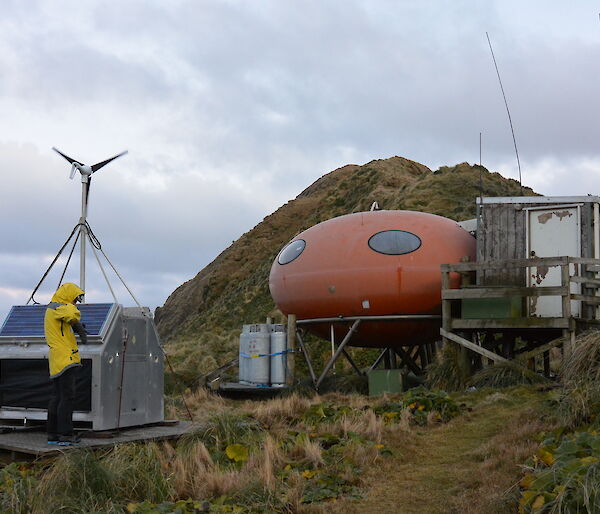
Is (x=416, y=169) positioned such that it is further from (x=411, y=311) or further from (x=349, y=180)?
(x=411, y=311)

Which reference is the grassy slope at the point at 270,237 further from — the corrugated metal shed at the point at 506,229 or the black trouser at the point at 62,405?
the black trouser at the point at 62,405

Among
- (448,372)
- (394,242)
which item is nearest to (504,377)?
(448,372)

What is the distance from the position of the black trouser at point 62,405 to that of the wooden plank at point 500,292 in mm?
8316

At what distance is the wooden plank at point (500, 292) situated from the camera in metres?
13.7

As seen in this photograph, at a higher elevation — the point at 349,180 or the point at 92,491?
the point at 349,180

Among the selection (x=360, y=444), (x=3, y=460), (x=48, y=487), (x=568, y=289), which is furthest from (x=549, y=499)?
(x=568, y=289)

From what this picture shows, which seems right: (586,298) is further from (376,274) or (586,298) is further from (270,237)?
(270,237)

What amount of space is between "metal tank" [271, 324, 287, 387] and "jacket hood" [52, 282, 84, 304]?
871cm

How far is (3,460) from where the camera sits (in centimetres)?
842

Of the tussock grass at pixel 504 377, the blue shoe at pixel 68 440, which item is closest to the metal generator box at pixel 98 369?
the blue shoe at pixel 68 440

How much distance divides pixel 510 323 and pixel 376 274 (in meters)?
2.92

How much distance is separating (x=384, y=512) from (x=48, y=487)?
2949 millimetres

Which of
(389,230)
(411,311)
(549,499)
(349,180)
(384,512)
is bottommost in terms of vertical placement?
(384,512)

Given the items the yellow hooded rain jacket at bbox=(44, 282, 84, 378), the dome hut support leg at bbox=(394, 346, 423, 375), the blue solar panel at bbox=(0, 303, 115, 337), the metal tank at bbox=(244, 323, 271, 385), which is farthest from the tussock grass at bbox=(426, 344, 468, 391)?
the yellow hooded rain jacket at bbox=(44, 282, 84, 378)
